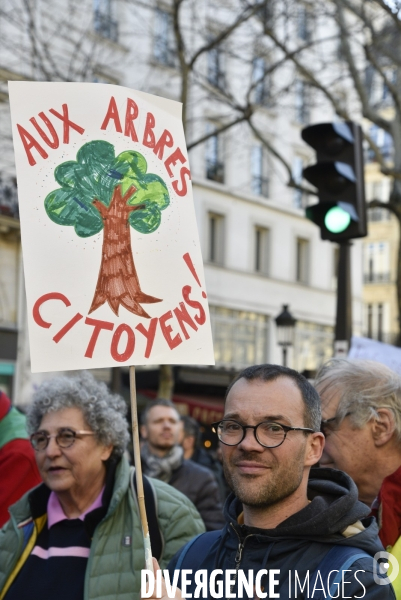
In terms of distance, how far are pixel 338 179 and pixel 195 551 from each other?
3.38 metres

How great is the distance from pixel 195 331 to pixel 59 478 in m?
1.20

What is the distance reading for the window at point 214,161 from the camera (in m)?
25.4

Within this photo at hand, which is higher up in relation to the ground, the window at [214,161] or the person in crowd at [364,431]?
the window at [214,161]

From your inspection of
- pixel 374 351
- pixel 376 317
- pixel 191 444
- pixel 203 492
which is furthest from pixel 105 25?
pixel 376 317

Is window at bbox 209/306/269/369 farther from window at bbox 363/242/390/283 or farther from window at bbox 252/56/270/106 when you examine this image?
window at bbox 363/242/390/283

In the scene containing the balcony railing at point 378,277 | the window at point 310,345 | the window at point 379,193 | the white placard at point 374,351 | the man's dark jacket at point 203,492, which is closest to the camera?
the man's dark jacket at point 203,492

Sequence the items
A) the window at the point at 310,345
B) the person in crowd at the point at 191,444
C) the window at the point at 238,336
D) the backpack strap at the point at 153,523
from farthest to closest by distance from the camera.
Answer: the window at the point at 310,345, the window at the point at 238,336, the person in crowd at the point at 191,444, the backpack strap at the point at 153,523

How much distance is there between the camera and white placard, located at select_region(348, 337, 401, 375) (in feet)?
21.2

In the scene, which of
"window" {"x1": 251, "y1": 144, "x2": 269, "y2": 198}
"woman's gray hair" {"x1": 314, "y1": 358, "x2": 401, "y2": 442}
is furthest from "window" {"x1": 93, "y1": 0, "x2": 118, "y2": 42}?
"woman's gray hair" {"x1": 314, "y1": 358, "x2": 401, "y2": 442}

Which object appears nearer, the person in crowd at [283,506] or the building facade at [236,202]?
the person in crowd at [283,506]

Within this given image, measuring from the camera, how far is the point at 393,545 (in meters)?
3.04

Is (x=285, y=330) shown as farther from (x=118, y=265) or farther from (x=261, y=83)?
(x=118, y=265)

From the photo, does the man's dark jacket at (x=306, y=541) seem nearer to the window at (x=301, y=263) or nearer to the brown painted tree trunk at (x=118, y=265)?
the brown painted tree trunk at (x=118, y=265)

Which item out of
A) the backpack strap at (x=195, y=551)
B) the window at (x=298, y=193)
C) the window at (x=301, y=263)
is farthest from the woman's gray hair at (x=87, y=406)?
the window at (x=301, y=263)
